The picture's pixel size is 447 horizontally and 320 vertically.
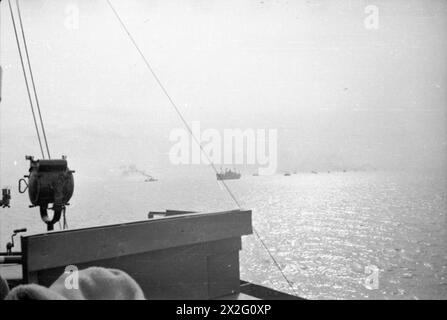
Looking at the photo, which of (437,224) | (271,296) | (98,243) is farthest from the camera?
(437,224)

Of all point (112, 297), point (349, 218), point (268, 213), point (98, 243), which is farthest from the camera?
point (268, 213)

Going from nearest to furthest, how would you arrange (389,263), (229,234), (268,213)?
(229,234), (389,263), (268,213)

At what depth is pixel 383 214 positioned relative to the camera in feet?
314

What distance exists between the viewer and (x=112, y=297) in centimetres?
320

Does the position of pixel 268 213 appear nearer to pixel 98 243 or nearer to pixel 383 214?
pixel 383 214

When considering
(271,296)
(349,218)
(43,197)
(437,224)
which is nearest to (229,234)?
(271,296)
